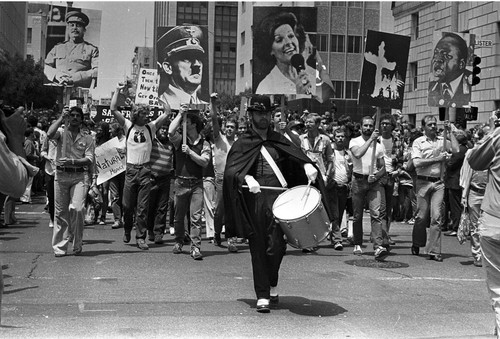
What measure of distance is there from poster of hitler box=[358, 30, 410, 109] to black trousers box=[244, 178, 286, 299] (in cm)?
528

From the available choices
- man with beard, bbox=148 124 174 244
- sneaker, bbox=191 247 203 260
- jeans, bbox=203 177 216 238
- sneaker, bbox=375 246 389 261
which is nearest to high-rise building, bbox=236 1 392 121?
jeans, bbox=203 177 216 238

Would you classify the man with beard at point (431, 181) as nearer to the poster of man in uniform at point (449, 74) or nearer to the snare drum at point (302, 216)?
the poster of man in uniform at point (449, 74)

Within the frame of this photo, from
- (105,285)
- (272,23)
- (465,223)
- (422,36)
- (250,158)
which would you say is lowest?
(105,285)

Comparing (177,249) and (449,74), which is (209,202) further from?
(449,74)

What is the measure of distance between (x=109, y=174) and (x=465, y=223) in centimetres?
761

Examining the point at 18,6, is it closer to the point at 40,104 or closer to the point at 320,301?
the point at 40,104

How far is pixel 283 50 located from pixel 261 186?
6.04m

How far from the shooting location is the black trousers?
8172mm

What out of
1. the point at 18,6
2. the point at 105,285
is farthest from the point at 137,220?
the point at 18,6

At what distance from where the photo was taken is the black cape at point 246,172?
8.28 m

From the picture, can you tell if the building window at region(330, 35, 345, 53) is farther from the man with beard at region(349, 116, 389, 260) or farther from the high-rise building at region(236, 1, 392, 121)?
the man with beard at region(349, 116, 389, 260)

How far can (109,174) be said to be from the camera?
16.1 m

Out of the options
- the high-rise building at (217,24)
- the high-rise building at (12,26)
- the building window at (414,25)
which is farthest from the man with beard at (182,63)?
the high-rise building at (217,24)

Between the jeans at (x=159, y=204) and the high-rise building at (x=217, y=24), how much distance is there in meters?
112
